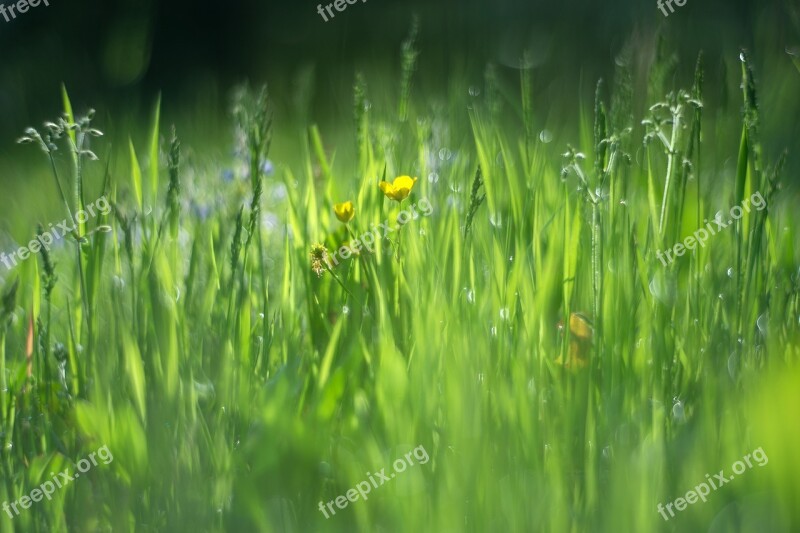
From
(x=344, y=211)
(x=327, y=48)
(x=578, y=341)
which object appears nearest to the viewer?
(x=578, y=341)

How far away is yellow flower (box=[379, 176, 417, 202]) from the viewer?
1429 mm

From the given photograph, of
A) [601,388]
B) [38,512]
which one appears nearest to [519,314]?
[601,388]

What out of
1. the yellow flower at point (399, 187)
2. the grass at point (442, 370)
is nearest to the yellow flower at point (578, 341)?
the grass at point (442, 370)

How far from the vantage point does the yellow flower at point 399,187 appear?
56.2 inches

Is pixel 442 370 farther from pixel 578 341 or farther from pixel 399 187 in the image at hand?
pixel 399 187

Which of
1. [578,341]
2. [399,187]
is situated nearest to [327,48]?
[399,187]

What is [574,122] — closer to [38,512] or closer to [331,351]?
[331,351]

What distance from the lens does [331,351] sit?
1.20 metres

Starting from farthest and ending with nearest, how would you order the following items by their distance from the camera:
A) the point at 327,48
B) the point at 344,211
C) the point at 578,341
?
the point at 327,48, the point at 344,211, the point at 578,341

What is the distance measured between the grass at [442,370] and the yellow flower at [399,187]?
6 centimetres

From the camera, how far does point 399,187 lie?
4.73 ft

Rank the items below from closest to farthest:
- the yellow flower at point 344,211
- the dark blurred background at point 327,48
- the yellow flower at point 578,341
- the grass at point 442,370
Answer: the grass at point 442,370, the yellow flower at point 578,341, the yellow flower at point 344,211, the dark blurred background at point 327,48

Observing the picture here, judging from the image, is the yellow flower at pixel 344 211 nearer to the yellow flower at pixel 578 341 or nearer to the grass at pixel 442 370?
the grass at pixel 442 370

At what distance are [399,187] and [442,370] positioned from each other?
399mm
